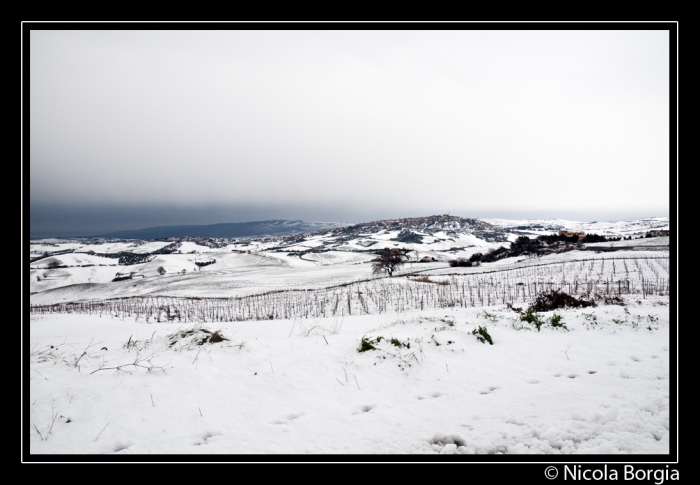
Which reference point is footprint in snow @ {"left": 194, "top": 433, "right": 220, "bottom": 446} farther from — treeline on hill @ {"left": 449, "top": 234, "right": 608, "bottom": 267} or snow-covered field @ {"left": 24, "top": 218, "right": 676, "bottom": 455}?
treeline on hill @ {"left": 449, "top": 234, "right": 608, "bottom": 267}

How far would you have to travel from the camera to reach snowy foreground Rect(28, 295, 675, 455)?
333 cm

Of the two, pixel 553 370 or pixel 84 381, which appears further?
pixel 553 370

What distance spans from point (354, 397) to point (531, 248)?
2693 inches

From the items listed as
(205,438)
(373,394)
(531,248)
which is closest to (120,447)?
(205,438)

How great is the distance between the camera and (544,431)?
348 cm

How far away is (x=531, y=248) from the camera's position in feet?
197

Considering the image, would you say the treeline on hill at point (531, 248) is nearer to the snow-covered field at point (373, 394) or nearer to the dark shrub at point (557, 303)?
the dark shrub at point (557, 303)

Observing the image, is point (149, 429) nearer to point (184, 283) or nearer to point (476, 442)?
point (476, 442)

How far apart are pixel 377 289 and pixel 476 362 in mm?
22423

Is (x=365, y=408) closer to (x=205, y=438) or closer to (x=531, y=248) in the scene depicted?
(x=205, y=438)

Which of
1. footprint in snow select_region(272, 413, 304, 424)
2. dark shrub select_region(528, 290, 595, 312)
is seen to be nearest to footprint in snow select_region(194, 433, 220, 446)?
footprint in snow select_region(272, 413, 304, 424)

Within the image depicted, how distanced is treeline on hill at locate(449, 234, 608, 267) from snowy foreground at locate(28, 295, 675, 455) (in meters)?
50.4

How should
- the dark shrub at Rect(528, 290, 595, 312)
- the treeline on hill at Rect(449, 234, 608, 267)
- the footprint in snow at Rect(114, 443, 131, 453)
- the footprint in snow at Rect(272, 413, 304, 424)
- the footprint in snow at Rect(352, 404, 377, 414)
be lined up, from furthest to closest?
the treeline on hill at Rect(449, 234, 608, 267), the dark shrub at Rect(528, 290, 595, 312), the footprint in snow at Rect(352, 404, 377, 414), the footprint in snow at Rect(272, 413, 304, 424), the footprint in snow at Rect(114, 443, 131, 453)
